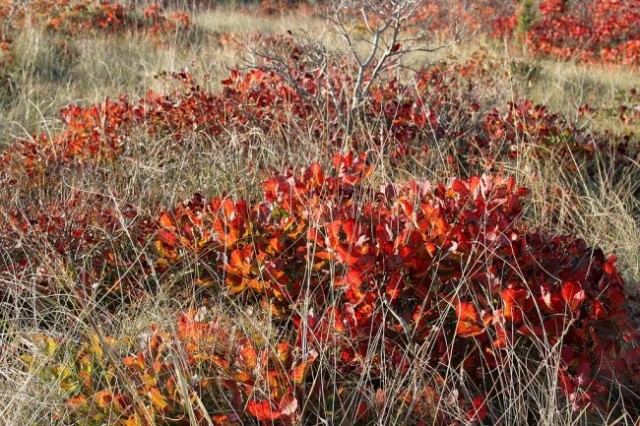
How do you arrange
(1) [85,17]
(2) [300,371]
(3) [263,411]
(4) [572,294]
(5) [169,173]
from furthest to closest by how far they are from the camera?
(1) [85,17] < (5) [169,173] < (4) [572,294] < (2) [300,371] < (3) [263,411]

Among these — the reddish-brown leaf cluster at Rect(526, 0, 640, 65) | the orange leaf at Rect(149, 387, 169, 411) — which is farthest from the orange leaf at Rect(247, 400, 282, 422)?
the reddish-brown leaf cluster at Rect(526, 0, 640, 65)

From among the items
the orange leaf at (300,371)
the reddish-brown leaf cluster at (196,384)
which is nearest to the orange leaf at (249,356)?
the reddish-brown leaf cluster at (196,384)

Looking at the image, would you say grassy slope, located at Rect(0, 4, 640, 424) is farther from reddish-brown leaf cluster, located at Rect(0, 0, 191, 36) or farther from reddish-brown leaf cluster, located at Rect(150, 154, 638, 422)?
reddish-brown leaf cluster, located at Rect(0, 0, 191, 36)

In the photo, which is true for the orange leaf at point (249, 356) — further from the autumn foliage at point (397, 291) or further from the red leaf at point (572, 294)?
the red leaf at point (572, 294)

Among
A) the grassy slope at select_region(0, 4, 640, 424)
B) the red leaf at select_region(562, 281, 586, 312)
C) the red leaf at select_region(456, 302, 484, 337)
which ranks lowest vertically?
the grassy slope at select_region(0, 4, 640, 424)

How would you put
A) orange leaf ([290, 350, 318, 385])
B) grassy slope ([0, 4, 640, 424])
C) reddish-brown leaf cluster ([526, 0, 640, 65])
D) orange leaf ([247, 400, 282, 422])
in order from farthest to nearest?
reddish-brown leaf cluster ([526, 0, 640, 65])
grassy slope ([0, 4, 640, 424])
orange leaf ([290, 350, 318, 385])
orange leaf ([247, 400, 282, 422])

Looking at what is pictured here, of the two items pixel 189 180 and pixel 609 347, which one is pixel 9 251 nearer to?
pixel 189 180

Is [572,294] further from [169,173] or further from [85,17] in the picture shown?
Result: [85,17]

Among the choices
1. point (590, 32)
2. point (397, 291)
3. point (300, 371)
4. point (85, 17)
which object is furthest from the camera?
point (590, 32)

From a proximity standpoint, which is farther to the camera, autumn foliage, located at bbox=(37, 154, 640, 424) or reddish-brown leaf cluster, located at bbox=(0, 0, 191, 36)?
reddish-brown leaf cluster, located at bbox=(0, 0, 191, 36)

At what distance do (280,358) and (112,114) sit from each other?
2.44 metres

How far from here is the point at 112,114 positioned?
161 inches

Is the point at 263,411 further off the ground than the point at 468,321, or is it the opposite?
the point at 468,321

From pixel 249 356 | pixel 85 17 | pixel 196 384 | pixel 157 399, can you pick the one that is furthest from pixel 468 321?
pixel 85 17
